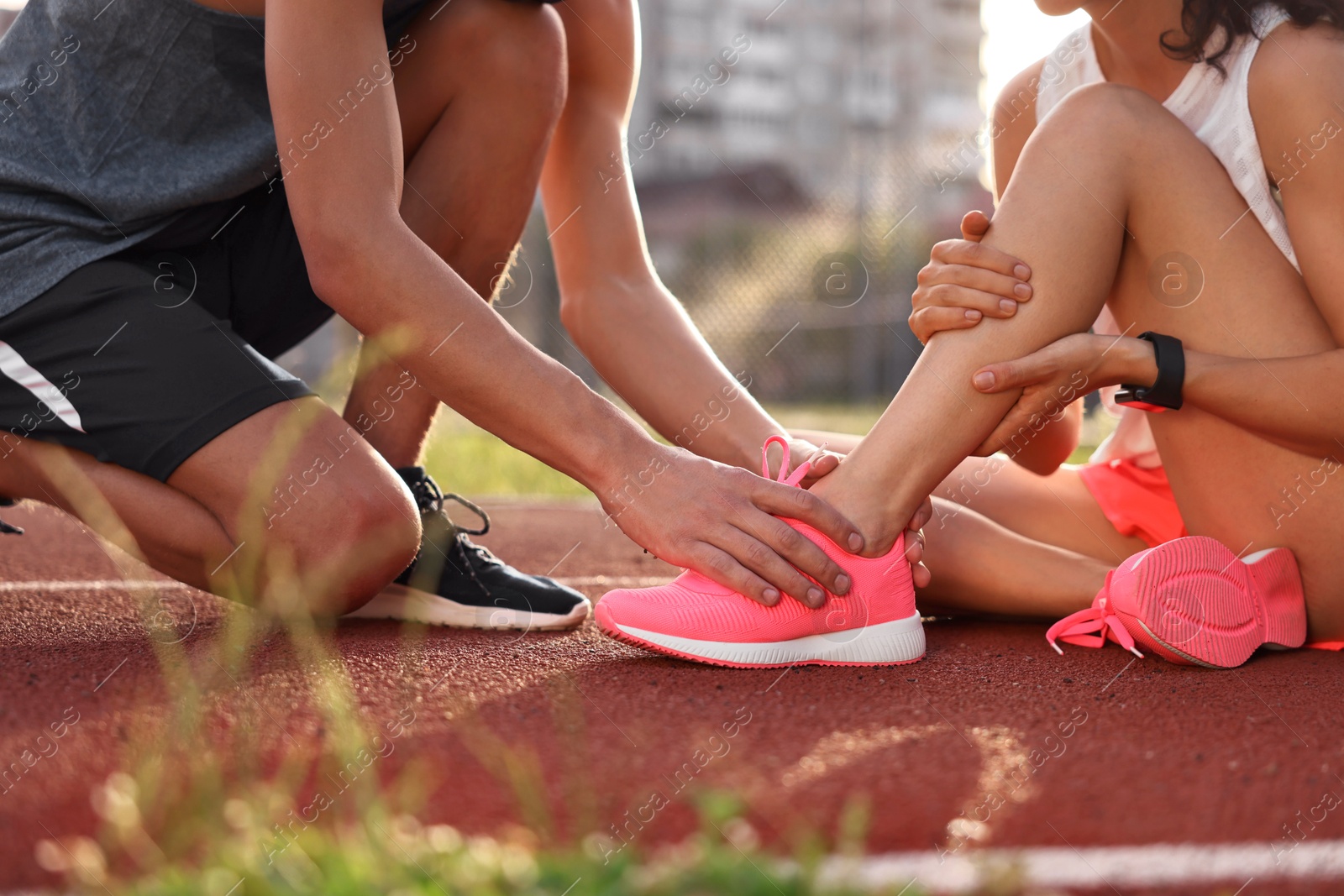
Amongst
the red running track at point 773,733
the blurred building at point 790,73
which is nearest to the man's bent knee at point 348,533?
the red running track at point 773,733

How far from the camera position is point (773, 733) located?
1.34 m

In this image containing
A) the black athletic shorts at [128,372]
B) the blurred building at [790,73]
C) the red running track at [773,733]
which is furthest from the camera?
the blurred building at [790,73]

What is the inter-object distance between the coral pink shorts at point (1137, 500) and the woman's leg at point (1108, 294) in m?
0.28

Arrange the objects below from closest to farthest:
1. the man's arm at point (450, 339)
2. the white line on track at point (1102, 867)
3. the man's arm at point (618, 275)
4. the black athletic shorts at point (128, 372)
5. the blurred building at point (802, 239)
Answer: the white line on track at point (1102, 867)
the man's arm at point (450, 339)
the black athletic shorts at point (128, 372)
the man's arm at point (618, 275)
the blurred building at point (802, 239)

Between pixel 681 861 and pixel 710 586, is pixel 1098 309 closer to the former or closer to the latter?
pixel 710 586

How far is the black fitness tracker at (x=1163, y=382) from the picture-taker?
1.67 m

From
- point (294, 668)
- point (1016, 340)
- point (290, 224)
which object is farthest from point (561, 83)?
point (294, 668)

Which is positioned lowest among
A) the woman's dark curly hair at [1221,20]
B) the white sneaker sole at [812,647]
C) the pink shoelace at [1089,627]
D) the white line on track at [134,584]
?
the white line on track at [134,584]

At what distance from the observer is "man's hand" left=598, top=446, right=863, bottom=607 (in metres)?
1.58

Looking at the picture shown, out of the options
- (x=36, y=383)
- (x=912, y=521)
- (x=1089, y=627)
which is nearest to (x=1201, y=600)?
(x=1089, y=627)

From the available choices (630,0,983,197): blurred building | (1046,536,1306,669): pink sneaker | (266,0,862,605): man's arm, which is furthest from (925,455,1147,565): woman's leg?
(630,0,983,197): blurred building

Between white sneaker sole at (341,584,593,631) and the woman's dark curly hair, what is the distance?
1388 mm

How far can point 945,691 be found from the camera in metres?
1.57

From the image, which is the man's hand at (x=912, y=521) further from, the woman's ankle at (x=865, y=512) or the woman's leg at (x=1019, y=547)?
the woman's leg at (x=1019, y=547)
